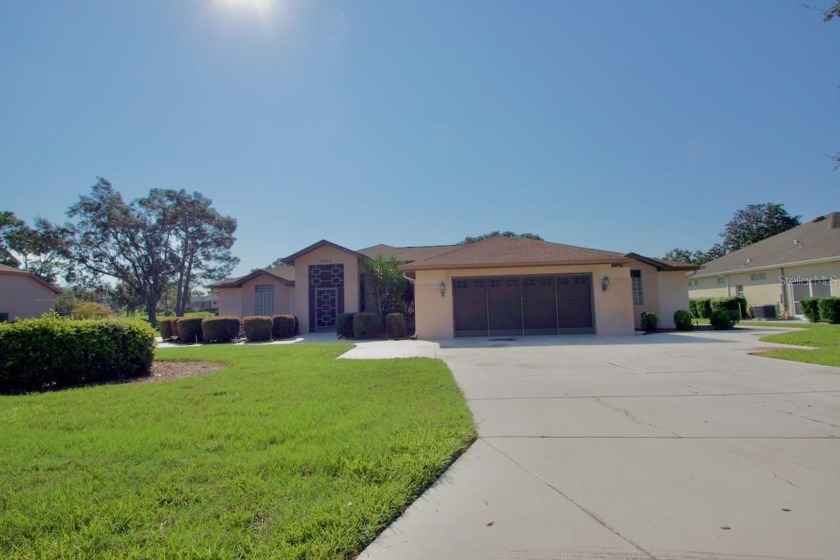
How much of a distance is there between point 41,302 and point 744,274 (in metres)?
44.2

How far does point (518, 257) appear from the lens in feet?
52.2

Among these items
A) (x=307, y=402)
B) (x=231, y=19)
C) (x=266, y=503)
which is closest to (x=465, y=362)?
(x=307, y=402)

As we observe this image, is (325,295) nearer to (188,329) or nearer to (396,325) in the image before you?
(396,325)

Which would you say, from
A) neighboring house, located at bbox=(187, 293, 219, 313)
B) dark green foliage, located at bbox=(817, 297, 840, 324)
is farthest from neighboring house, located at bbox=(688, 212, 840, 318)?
A: neighboring house, located at bbox=(187, 293, 219, 313)

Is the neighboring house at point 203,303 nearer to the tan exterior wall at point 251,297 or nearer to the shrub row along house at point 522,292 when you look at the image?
the tan exterior wall at point 251,297

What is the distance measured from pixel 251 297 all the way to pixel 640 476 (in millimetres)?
21978

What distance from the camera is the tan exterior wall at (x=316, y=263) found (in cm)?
2114

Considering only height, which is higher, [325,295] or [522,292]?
[325,295]

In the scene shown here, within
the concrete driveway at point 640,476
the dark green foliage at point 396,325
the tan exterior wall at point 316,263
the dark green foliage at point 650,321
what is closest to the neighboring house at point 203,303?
the tan exterior wall at point 316,263

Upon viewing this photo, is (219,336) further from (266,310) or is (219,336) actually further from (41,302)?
(41,302)

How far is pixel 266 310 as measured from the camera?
22.6m

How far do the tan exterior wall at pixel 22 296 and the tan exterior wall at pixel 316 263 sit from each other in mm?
18280

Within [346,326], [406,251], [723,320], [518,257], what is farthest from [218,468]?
[406,251]

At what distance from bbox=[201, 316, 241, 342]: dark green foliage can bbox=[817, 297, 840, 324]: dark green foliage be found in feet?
83.6
